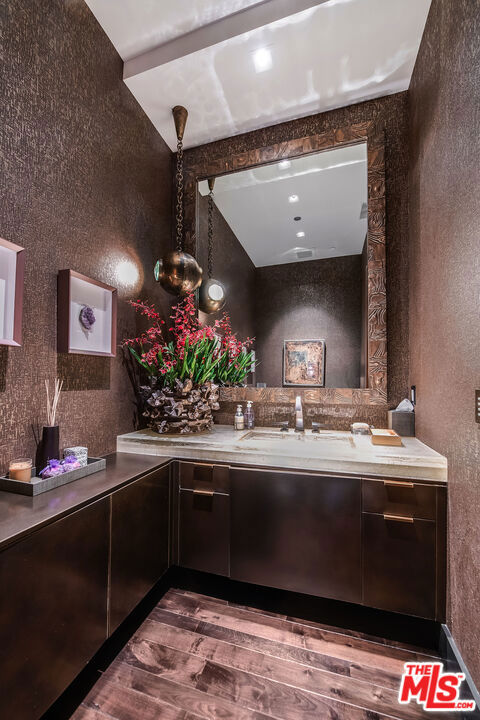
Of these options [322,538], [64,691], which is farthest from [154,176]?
[64,691]

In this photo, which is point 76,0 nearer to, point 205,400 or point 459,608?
point 205,400

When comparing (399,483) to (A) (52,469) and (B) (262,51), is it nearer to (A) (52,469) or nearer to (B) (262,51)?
(A) (52,469)

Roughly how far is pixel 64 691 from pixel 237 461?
97 cm

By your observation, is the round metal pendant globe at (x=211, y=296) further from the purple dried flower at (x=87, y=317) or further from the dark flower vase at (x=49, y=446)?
the dark flower vase at (x=49, y=446)

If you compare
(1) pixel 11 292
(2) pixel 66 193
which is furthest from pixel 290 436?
(2) pixel 66 193

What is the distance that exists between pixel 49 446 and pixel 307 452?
113cm

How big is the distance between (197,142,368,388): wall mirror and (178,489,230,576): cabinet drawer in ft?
2.90

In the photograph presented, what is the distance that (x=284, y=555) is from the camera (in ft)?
4.80

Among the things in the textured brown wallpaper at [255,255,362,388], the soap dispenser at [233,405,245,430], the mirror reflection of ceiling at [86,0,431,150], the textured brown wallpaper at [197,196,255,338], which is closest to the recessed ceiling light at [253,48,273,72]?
the mirror reflection of ceiling at [86,0,431,150]

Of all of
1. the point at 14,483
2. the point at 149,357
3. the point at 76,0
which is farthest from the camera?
the point at 149,357

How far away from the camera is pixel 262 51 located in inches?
69.6

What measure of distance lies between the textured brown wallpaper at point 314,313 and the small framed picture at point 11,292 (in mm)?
1386

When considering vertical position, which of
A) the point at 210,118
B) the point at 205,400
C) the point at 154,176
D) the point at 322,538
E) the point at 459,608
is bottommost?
the point at 459,608

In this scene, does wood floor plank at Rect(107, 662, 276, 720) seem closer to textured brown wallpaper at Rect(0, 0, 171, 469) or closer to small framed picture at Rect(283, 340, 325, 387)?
textured brown wallpaper at Rect(0, 0, 171, 469)
